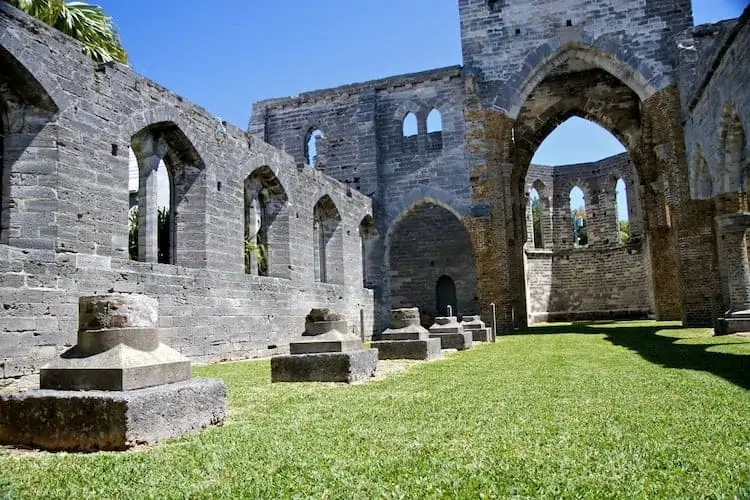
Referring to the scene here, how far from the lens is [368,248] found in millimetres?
21578

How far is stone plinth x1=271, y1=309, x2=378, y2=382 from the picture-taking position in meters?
7.46

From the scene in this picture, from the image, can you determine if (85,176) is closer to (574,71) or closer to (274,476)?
(274,476)

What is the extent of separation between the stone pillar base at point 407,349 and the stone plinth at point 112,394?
611 centimetres

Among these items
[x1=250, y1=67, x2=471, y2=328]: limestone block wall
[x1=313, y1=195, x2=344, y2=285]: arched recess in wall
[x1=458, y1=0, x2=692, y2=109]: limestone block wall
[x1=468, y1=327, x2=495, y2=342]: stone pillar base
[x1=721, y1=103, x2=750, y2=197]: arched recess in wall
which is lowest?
[x1=468, y1=327, x2=495, y2=342]: stone pillar base

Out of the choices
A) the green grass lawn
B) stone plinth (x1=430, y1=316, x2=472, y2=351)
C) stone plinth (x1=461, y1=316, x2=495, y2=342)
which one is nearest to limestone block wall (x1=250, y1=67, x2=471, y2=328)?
stone plinth (x1=461, y1=316, x2=495, y2=342)

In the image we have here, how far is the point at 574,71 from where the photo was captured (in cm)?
2430

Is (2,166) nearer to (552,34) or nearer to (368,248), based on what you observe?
(368,248)

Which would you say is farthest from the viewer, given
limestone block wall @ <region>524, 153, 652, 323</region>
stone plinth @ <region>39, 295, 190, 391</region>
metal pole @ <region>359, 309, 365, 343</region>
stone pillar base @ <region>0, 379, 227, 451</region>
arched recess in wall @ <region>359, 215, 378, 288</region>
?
limestone block wall @ <region>524, 153, 652, 323</region>

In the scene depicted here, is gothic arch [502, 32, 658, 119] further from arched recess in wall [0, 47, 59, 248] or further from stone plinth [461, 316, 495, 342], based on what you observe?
arched recess in wall [0, 47, 59, 248]

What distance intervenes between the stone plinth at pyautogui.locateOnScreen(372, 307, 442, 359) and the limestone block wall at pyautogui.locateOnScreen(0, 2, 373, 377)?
11.0 feet

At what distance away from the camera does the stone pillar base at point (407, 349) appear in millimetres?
10523

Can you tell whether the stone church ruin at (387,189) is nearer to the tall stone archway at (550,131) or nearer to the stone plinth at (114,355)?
the tall stone archway at (550,131)

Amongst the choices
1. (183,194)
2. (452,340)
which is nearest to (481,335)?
(452,340)

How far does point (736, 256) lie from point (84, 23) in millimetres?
14678
